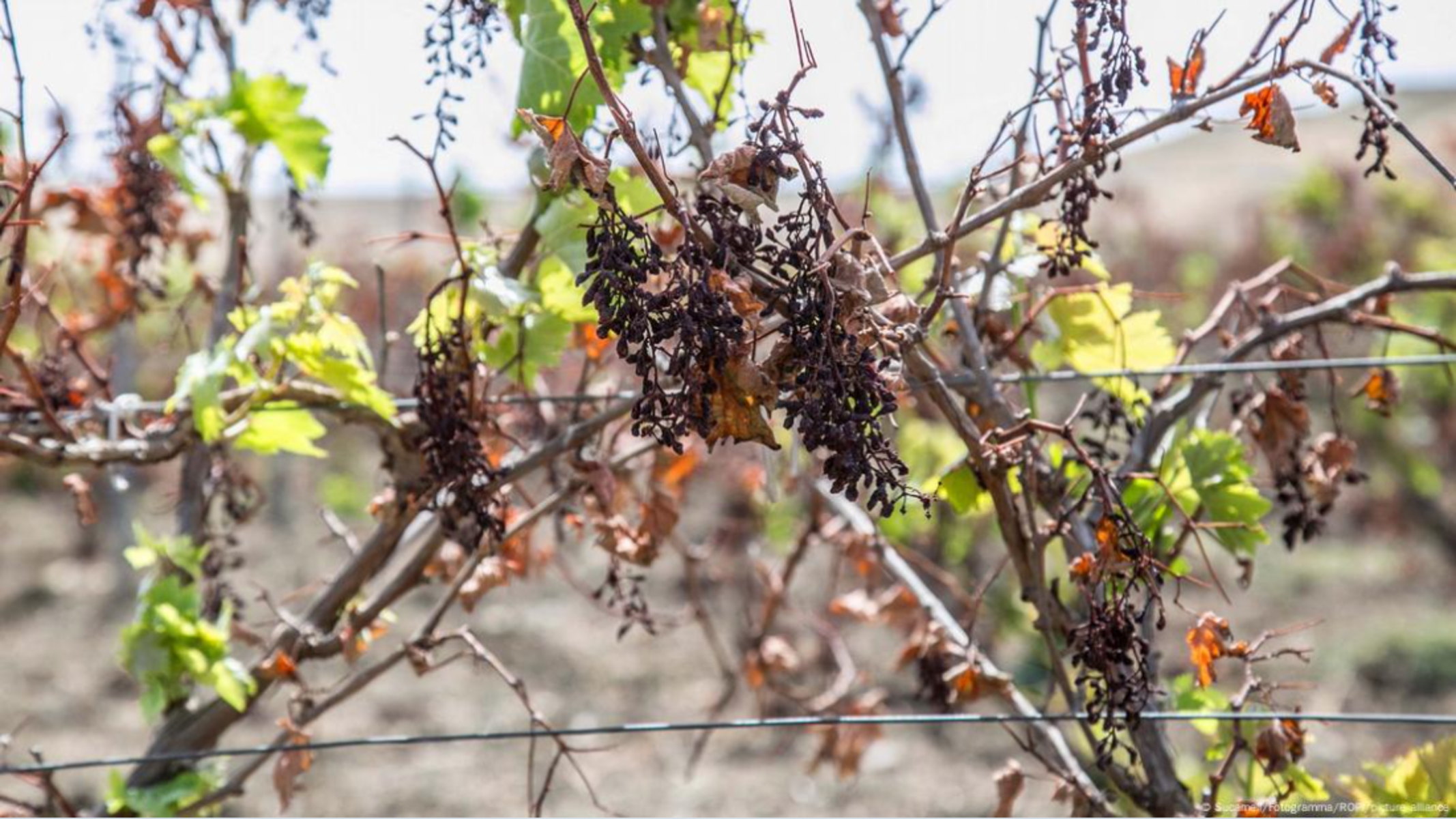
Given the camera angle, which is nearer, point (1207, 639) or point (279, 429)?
point (1207, 639)

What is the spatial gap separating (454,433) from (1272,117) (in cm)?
95

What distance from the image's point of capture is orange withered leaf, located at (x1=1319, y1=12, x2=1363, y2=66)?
137 centimetres

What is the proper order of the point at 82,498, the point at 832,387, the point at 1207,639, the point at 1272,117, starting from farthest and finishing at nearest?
1. the point at 82,498
2. the point at 1207,639
3. the point at 1272,117
4. the point at 832,387

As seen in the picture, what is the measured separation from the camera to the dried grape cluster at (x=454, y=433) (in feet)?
5.08

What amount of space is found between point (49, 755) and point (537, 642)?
187cm

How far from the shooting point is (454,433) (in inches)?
61.6

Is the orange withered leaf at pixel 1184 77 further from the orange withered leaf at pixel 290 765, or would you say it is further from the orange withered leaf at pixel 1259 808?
the orange withered leaf at pixel 290 765

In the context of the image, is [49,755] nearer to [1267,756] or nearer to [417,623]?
[417,623]

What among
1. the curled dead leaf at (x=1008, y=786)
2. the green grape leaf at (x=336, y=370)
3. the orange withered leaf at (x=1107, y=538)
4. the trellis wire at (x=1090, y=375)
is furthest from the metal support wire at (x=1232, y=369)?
the green grape leaf at (x=336, y=370)

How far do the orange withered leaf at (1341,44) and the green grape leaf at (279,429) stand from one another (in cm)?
134

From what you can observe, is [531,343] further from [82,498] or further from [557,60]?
[82,498]

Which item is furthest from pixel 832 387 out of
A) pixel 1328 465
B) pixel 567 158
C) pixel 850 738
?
pixel 850 738

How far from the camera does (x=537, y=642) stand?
5.61 metres

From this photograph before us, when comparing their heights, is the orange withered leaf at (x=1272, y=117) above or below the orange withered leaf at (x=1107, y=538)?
above
